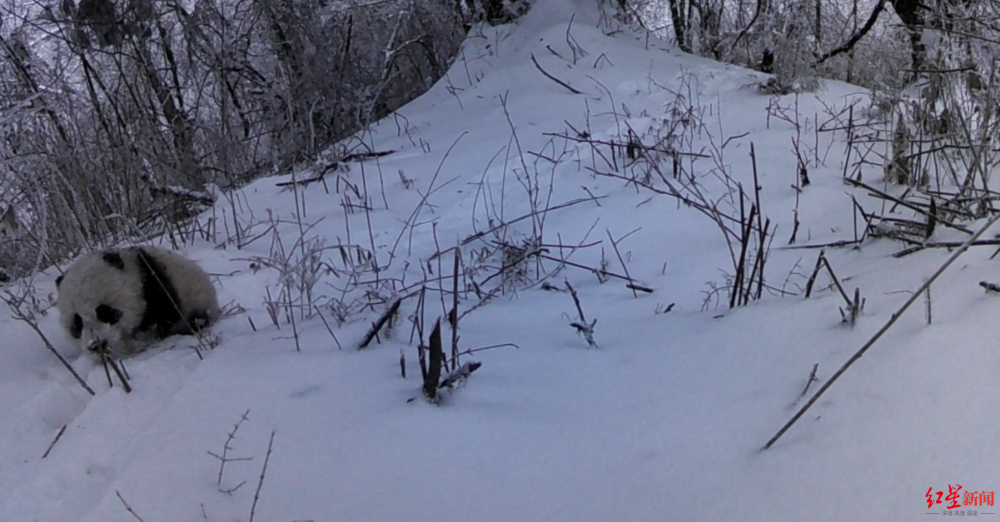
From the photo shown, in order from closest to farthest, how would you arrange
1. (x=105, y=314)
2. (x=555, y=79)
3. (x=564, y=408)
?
(x=564, y=408) < (x=105, y=314) < (x=555, y=79)

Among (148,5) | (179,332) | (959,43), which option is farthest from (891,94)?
(148,5)

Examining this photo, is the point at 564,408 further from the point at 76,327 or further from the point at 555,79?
the point at 555,79

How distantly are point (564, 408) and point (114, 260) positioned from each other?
43.9 inches

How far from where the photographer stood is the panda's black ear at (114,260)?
64.3 inches

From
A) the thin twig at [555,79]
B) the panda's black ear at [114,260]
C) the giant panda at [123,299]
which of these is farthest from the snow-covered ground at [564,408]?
the thin twig at [555,79]

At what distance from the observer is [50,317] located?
1943 mm

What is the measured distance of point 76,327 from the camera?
163cm

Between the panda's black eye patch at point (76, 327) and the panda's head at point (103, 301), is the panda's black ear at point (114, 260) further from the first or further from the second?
the panda's black eye patch at point (76, 327)

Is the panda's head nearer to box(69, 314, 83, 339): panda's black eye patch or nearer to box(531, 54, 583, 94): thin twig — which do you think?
box(69, 314, 83, 339): panda's black eye patch

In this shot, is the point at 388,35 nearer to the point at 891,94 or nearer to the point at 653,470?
the point at 891,94

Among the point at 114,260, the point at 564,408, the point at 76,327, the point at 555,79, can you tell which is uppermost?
the point at 555,79

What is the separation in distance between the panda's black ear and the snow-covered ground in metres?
0.21

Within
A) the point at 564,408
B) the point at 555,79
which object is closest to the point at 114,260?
the point at 564,408

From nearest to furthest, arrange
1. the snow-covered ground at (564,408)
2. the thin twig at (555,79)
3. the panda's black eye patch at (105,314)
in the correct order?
1. the snow-covered ground at (564,408)
2. the panda's black eye patch at (105,314)
3. the thin twig at (555,79)
